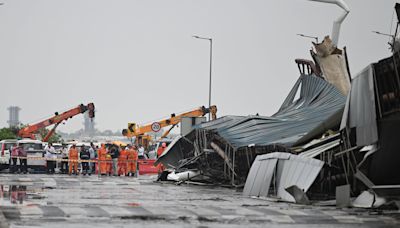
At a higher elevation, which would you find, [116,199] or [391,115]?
[391,115]

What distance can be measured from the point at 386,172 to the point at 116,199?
677 centimetres

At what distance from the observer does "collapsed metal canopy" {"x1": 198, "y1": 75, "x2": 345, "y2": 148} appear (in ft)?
107

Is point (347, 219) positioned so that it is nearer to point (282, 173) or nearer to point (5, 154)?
point (282, 173)

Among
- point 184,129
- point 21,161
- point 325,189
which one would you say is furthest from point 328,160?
point 21,161

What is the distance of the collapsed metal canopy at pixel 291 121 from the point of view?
32594 mm

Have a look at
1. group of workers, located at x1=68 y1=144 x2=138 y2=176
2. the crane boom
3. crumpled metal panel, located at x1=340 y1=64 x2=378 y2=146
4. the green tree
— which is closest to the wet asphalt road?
crumpled metal panel, located at x1=340 y1=64 x2=378 y2=146

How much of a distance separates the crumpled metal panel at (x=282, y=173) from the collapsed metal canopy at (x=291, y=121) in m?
2.47

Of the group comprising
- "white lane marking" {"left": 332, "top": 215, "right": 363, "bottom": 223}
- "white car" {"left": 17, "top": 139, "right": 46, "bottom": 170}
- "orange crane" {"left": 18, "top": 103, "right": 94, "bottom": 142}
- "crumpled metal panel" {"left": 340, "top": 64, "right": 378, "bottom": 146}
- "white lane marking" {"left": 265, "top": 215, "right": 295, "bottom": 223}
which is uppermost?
"orange crane" {"left": 18, "top": 103, "right": 94, "bottom": 142}

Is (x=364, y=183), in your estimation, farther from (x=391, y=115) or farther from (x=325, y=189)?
(x=325, y=189)

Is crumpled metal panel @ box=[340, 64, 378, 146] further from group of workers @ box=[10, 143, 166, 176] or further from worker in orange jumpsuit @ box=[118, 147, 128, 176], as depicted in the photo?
worker in orange jumpsuit @ box=[118, 147, 128, 176]

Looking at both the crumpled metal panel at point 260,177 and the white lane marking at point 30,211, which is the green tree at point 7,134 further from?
the white lane marking at point 30,211

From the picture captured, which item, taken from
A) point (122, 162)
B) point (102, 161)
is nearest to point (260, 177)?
point (122, 162)

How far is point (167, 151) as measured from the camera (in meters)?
42.2

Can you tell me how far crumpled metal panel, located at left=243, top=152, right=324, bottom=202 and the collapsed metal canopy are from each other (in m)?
2.47
